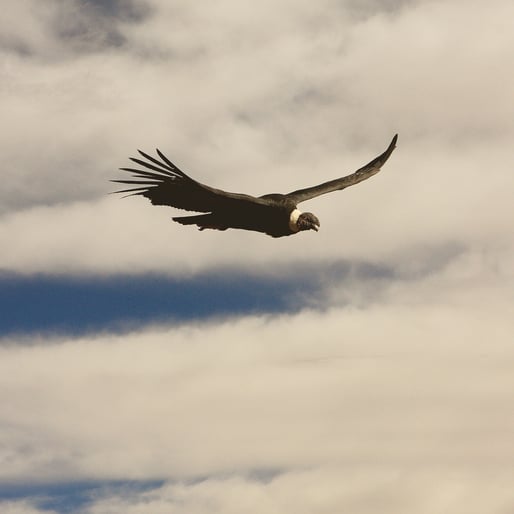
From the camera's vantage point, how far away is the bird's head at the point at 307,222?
23766 mm

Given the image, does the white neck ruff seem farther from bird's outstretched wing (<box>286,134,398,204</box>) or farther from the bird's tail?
the bird's tail

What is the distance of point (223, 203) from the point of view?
872 inches

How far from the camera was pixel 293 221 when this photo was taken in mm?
23641

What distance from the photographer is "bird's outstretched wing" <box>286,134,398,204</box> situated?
24859mm

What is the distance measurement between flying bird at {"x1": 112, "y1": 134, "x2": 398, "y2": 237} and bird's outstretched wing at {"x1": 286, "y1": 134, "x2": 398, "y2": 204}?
0.10 ft

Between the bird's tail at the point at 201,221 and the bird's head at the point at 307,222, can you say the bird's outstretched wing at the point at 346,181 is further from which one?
the bird's tail at the point at 201,221

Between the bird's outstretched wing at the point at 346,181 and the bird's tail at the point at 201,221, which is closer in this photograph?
the bird's tail at the point at 201,221

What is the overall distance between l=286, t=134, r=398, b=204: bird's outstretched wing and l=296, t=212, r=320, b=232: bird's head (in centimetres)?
46

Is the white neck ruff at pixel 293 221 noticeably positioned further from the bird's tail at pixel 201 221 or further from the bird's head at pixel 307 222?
the bird's tail at pixel 201 221

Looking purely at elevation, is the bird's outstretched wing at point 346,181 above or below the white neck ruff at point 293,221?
above

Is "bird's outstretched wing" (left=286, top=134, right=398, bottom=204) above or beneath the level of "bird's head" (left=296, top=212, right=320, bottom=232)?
above

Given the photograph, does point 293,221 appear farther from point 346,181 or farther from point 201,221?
point 346,181

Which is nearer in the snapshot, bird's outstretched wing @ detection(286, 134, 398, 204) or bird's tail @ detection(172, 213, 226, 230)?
bird's tail @ detection(172, 213, 226, 230)

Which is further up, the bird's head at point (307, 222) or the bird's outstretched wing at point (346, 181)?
the bird's outstretched wing at point (346, 181)
